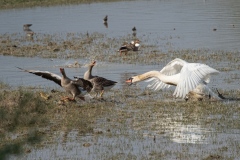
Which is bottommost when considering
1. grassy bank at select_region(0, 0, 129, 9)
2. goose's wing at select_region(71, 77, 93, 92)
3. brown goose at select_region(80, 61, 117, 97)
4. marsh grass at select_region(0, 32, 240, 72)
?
grassy bank at select_region(0, 0, 129, 9)

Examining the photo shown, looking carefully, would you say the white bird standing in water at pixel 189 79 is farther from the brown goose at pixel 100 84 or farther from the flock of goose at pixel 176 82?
the brown goose at pixel 100 84

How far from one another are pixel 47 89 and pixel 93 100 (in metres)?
1.65

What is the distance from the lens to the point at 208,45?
20922mm

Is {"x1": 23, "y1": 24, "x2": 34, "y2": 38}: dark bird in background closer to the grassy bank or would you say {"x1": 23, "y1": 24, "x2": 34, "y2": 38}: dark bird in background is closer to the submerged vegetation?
the grassy bank

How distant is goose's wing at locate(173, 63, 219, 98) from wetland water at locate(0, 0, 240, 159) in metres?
0.31

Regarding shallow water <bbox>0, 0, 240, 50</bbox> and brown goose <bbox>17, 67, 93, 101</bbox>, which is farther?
shallow water <bbox>0, 0, 240, 50</bbox>

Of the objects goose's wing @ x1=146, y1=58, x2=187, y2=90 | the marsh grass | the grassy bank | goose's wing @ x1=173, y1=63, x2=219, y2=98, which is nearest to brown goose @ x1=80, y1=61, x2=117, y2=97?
goose's wing @ x1=146, y1=58, x2=187, y2=90

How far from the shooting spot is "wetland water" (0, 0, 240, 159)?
8.64 m

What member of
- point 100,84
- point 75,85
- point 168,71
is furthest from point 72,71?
point 75,85

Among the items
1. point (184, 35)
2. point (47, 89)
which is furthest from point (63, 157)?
point (184, 35)

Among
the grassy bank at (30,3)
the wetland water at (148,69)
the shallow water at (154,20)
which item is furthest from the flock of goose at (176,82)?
the grassy bank at (30,3)

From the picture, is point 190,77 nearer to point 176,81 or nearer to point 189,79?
point 189,79

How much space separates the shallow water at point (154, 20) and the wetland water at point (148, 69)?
0.04m

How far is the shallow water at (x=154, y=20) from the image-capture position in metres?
23.3
